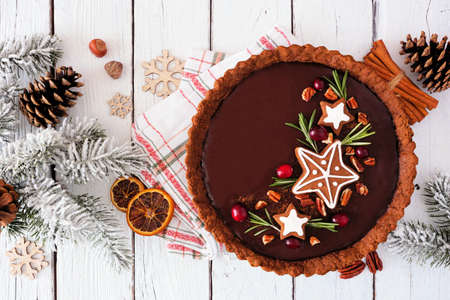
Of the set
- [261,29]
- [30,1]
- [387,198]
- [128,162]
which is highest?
[30,1]

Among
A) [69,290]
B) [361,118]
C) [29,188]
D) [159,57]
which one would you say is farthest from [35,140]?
[361,118]

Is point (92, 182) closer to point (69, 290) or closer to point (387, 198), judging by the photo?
point (69, 290)

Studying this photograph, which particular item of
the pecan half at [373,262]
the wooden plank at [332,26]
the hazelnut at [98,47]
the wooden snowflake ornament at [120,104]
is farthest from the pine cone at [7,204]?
the pecan half at [373,262]

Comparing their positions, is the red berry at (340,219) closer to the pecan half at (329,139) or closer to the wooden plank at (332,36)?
the pecan half at (329,139)

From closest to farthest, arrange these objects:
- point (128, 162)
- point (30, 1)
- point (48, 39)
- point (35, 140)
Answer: point (35, 140)
point (128, 162)
point (48, 39)
point (30, 1)

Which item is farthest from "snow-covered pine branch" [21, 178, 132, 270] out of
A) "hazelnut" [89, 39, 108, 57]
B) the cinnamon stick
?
the cinnamon stick

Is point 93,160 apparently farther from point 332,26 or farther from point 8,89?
point 332,26
